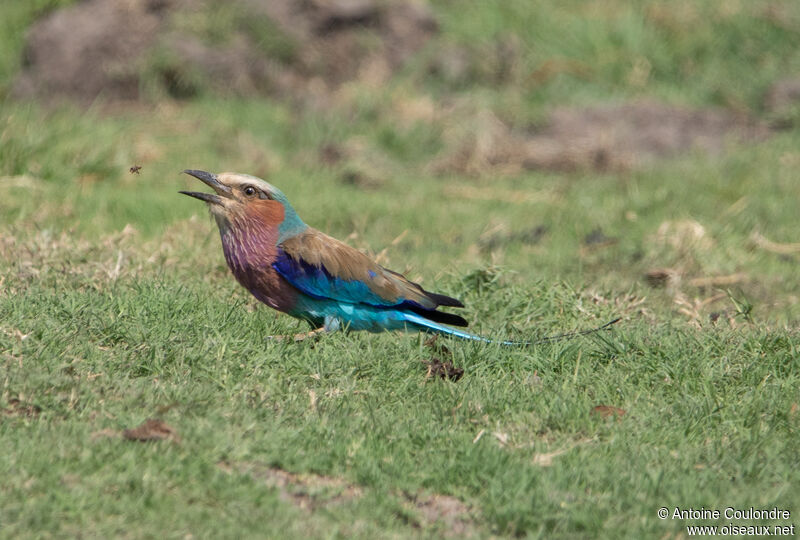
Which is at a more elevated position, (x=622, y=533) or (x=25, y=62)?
(x=622, y=533)

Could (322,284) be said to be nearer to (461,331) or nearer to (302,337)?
(302,337)

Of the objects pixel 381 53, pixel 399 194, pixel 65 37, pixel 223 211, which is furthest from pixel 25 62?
pixel 223 211

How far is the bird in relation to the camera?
5.27 metres

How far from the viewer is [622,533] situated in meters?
3.68

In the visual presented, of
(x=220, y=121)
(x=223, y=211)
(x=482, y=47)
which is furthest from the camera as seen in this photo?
(x=482, y=47)

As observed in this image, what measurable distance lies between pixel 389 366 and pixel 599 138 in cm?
594

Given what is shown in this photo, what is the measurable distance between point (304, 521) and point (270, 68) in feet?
27.4

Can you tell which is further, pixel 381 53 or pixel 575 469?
pixel 381 53

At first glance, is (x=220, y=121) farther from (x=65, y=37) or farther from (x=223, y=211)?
(x=223, y=211)

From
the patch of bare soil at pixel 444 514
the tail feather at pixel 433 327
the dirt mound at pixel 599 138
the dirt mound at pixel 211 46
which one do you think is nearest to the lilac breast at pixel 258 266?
the tail feather at pixel 433 327

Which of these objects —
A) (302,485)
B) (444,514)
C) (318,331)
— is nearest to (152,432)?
(302,485)

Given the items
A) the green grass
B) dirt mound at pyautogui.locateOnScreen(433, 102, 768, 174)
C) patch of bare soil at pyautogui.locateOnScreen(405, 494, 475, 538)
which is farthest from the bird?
dirt mound at pyautogui.locateOnScreen(433, 102, 768, 174)

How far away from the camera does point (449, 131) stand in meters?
10.4

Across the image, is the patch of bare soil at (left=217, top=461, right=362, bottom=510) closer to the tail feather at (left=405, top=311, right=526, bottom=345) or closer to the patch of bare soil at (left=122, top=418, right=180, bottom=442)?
the patch of bare soil at (left=122, top=418, right=180, bottom=442)
